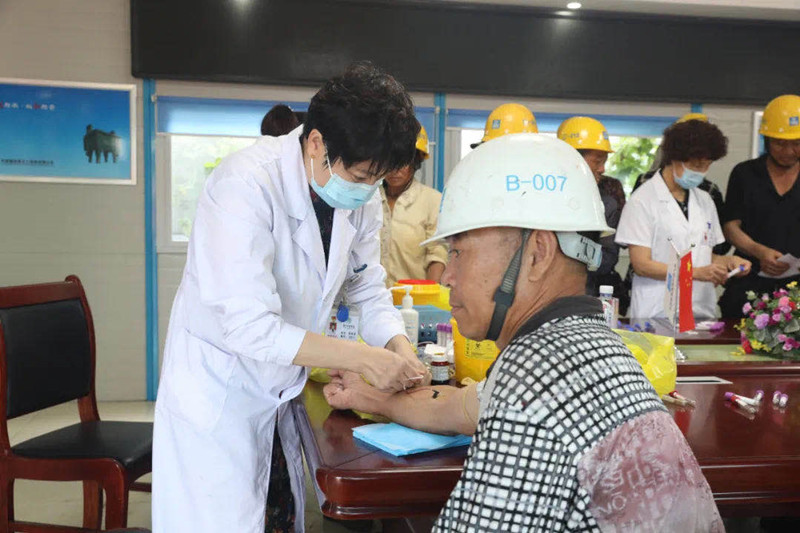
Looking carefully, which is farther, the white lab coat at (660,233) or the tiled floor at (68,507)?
the white lab coat at (660,233)

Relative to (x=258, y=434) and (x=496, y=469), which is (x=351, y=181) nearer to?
(x=258, y=434)

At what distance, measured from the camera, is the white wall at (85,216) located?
4988mm

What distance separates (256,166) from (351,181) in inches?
9.4

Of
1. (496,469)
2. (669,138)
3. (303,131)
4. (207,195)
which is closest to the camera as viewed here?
(496,469)

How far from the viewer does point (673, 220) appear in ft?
11.4

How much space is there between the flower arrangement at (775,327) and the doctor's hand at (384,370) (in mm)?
1662

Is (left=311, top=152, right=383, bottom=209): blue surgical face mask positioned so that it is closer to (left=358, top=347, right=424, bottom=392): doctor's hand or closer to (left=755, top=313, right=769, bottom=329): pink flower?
(left=358, top=347, right=424, bottom=392): doctor's hand

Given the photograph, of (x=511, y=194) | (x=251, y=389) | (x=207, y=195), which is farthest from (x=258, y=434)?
(x=511, y=194)

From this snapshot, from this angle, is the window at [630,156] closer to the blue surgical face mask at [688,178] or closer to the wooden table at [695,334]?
the blue surgical face mask at [688,178]

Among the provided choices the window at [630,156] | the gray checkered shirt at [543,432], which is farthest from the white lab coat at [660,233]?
the gray checkered shirt at [543,432]

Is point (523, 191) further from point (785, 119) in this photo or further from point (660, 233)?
point (785, 119)

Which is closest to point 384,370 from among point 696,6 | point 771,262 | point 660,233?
point 660,233

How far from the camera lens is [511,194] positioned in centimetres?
116

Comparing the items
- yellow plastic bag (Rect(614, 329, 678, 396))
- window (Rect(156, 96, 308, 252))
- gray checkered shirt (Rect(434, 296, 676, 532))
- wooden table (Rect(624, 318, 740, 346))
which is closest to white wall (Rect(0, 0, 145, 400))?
window (Rect(156, 96, 308, 252))
